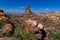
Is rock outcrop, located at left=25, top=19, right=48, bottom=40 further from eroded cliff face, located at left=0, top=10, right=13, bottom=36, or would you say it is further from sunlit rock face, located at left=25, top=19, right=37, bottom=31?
eroded cliff face, located at left=0, top=10, right=13, bottom=36

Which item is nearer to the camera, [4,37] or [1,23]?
[4,37]

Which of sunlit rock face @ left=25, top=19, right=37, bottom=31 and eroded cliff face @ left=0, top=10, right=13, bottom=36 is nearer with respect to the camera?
sunlit rock face @ left=25, top=19, right=37, bottom=31

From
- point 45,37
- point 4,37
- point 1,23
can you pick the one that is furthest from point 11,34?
point 45,37

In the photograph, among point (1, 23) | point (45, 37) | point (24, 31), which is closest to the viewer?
point (24, 31)

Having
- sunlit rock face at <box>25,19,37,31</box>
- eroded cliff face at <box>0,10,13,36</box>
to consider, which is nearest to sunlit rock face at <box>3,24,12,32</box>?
eroded cliff face at <box>0,10,13,36</box>

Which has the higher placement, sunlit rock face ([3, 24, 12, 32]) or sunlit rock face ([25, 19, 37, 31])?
sunlit rock face ([25, 19, 37, 31])

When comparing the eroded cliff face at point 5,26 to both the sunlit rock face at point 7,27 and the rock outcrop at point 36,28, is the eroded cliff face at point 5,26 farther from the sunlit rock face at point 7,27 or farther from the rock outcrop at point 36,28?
the rock outcrop at point 36,28

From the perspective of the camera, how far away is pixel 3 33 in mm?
14367

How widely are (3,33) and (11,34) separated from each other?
2.05 ft

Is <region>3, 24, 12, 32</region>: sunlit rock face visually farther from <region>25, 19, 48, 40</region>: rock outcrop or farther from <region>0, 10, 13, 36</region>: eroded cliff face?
<region>25, 19, 48, 40</region>: rock outcrop

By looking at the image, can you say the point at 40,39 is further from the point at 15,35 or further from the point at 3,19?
the point at 3,19

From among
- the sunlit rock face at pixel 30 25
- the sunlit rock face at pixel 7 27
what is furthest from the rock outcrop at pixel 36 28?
the sunlit rock face at pixel 7 27

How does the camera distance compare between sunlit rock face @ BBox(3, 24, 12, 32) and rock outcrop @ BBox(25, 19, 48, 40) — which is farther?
sunlit rock face @ BBox(3, 24, 12, 32)

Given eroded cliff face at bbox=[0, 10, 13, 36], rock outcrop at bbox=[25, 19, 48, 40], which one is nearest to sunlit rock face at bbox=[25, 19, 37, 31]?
rock outcrop at bbox=[25, 19, 48, 40]
